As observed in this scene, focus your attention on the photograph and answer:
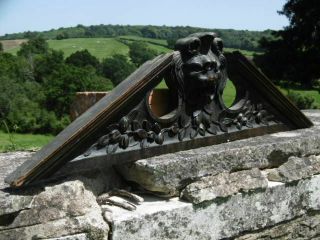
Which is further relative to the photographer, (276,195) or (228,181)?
(276,195)

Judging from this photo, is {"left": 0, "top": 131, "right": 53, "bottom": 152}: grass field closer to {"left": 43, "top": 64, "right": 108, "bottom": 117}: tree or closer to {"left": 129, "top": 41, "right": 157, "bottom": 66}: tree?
{"left": 43, "top": 64, "right": 108, "bottom": 117}: tree

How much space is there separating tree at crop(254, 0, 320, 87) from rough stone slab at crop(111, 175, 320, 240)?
2000 centimetres

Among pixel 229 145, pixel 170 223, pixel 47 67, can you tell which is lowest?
pixel 170 223

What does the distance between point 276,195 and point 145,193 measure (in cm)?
88

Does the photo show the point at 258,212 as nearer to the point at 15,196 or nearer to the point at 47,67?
the point at 15,196

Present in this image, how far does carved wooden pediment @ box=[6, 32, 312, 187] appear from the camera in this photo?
244 centimetres

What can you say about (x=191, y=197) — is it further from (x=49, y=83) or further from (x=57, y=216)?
(x=49, y=83)

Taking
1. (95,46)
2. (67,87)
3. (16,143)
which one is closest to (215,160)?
(16,143)

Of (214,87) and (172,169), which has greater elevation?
(214,87)

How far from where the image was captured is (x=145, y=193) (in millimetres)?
2725

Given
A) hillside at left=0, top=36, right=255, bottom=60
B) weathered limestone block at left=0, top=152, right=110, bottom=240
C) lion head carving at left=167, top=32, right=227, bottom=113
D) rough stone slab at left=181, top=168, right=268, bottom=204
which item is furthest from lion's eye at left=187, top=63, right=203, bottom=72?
hillside at left=0, top=36, right=255, bottom=60

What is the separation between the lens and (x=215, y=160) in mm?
2812

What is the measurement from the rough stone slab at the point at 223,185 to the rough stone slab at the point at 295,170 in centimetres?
15

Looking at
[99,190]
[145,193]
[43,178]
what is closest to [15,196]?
[43,178]
